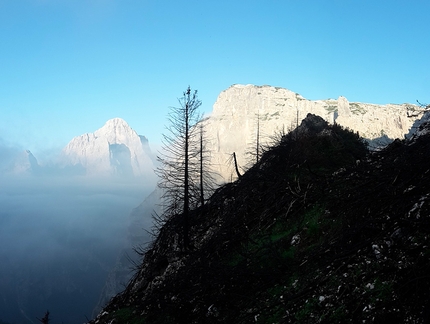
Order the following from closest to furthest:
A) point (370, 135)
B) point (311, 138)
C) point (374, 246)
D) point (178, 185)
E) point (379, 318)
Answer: point (379, 318) → point (374, 246) → point (178, 185) → point (311, 138) → point (370, 135)

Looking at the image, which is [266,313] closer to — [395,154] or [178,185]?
[395,154]

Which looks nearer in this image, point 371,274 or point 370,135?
point 371,274

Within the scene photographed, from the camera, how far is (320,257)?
7434 mm

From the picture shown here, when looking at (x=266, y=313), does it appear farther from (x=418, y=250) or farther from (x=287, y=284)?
(x=418, y=250)

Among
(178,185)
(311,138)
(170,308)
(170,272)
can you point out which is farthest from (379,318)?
(311,138)

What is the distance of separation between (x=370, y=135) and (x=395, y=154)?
137262 millimetres

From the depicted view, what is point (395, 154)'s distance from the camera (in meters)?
9.21

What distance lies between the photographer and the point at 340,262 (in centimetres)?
652

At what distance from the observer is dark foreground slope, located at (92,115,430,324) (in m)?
5.24

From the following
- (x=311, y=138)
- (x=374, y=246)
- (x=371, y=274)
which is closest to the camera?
(x=371, y=274)

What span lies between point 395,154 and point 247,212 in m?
7.64

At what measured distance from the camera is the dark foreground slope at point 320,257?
5.24m

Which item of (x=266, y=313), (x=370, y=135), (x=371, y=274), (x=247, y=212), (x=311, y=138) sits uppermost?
(x=370, y=135)

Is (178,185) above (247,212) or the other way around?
above
